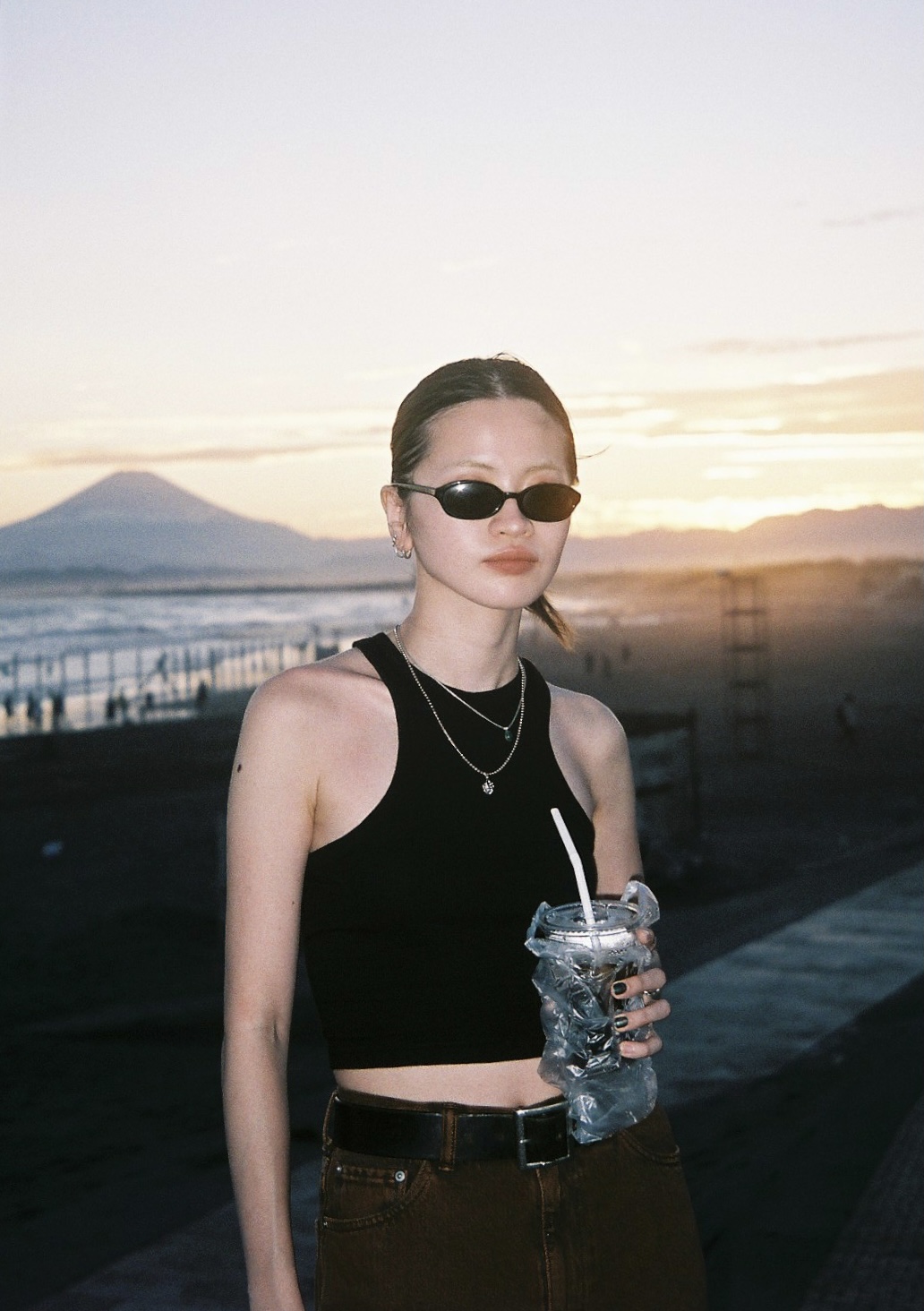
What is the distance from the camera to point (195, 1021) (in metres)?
12.0

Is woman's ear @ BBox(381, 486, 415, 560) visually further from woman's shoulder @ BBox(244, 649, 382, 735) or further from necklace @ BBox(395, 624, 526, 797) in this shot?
woman's shoulder @ BBox(244, 649, 382, 735)

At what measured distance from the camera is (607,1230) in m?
2.13

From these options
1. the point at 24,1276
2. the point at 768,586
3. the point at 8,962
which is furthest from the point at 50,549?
the point at 24,1276

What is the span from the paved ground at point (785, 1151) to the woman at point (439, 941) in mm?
3259

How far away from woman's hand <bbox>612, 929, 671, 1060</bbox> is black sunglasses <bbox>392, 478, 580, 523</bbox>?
678 mm

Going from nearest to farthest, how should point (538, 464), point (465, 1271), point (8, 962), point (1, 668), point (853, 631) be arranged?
point (465, 1271) < point (538, 464) < point (8, 962) < point (1, 668) < point (853, 631)

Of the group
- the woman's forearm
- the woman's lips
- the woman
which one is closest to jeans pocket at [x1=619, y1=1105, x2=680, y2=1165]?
the woman

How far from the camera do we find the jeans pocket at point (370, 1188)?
205cm

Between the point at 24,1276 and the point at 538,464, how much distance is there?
16.9 ft

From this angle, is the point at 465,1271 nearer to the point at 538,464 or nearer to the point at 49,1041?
the point at 538,464

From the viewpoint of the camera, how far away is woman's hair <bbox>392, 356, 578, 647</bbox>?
228 centimetres

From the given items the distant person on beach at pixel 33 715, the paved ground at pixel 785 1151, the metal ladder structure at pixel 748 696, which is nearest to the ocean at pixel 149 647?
the distant person on beach at pixel 33 715

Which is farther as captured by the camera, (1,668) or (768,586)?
(768,586)

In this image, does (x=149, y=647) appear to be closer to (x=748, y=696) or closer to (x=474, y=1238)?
(x=748, y=696)
